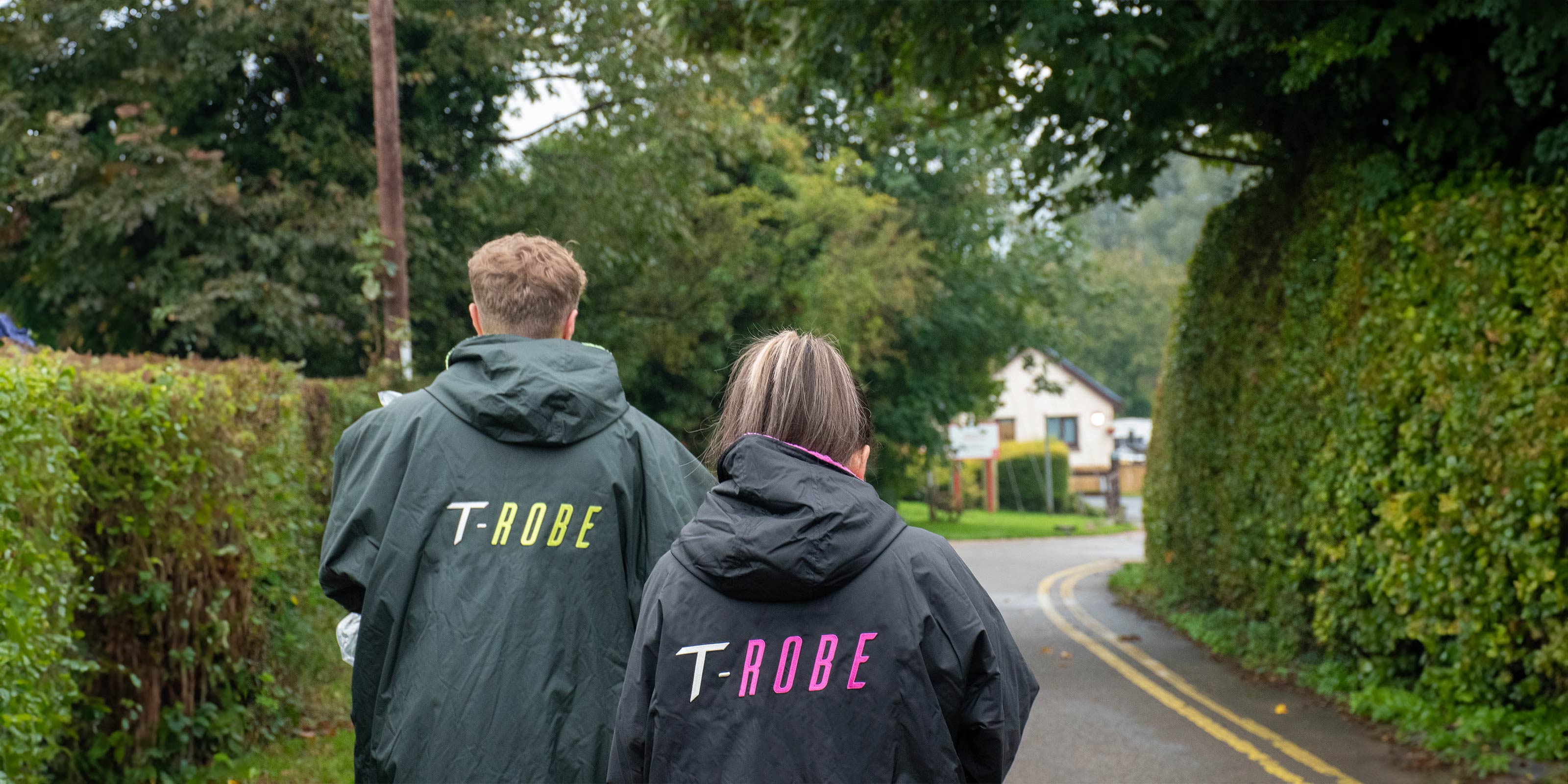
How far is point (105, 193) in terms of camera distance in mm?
13406

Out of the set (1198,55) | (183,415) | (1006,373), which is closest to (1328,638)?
(1198,55)

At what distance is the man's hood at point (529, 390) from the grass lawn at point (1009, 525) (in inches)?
834

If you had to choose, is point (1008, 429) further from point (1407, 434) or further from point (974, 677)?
point (974, 677)

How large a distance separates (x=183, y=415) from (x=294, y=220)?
957 cm

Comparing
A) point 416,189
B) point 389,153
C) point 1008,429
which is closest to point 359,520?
point 389,153

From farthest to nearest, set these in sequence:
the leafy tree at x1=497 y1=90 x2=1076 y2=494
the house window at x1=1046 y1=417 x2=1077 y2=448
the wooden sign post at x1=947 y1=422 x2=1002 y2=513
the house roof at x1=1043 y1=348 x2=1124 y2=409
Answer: the house window at x1=1046 y1=417 x2=1077 y2=448 < the house roof at x1=1043 y1=348 x2=1124 y2=409 < the wooden sign post at x1=947 y1=422 x2=1002 y2=513 < the leafy tree at x1=497 y1=90 x2=1076 y2=494

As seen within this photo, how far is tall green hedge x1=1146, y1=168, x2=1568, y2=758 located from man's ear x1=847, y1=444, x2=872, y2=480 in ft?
16.6

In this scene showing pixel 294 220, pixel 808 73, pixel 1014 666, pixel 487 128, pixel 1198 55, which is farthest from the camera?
pixel 487 128

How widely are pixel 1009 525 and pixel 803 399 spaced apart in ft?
109

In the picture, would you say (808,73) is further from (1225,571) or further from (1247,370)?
(1225,571)

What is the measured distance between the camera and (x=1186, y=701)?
28.4 feet

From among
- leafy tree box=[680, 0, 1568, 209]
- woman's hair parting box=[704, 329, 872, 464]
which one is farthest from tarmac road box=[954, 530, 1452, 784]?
woman's hair parting box=[704, 329, 872, 464]

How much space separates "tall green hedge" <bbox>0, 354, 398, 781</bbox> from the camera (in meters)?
4.24

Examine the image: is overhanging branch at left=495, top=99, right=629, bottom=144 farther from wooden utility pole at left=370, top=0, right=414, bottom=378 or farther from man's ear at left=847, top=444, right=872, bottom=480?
man's ear at left=847, top=444, right=872, bottom=480
